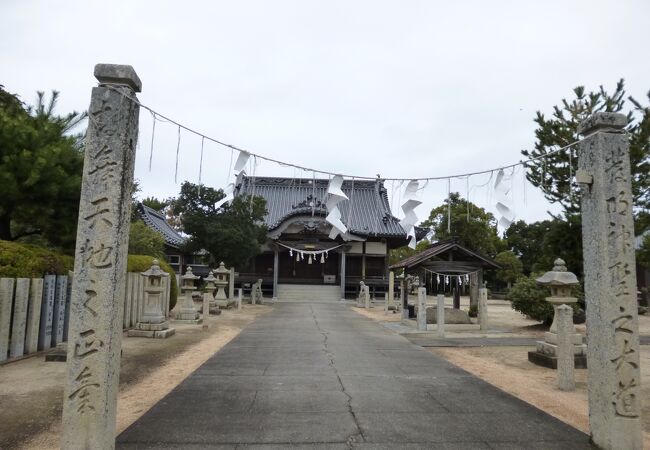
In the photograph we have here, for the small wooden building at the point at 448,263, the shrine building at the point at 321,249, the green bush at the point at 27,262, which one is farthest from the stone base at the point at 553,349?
the shrine building at the point at 321,249

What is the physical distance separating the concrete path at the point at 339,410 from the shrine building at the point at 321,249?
1989cm

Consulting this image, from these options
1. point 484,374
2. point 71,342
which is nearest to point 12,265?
point 71,342

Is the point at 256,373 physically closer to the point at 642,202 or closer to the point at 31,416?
the point at 31,416

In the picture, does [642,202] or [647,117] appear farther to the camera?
[642,202]

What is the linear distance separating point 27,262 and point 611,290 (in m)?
9.94

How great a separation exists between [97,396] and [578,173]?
5391 mm

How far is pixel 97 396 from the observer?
3.90m

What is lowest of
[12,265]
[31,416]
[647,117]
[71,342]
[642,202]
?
[31,416]

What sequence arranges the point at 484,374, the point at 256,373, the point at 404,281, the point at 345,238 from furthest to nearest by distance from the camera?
1. the point at 345,238
2. the point at 404,281
3. the point at 484,374
4. the point at 256,373

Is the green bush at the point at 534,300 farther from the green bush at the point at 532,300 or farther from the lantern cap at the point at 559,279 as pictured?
the lantern cap at the point at 559,279

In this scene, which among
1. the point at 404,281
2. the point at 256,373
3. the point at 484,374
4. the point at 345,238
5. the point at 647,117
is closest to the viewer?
the point at 256,373

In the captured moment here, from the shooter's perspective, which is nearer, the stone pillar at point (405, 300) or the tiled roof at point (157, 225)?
the stone pillar at point (405, 300)

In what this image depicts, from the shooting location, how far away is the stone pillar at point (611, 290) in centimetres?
432

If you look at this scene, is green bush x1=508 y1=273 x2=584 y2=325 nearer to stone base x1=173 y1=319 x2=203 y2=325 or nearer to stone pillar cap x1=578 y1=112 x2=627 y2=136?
stone pillar cap x1=578 y1=112 x2=627 y2=136
